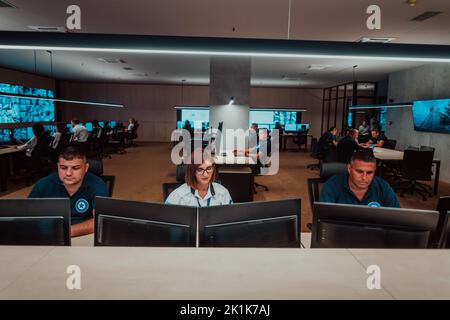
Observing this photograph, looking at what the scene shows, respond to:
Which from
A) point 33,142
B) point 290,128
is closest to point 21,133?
point 33,142

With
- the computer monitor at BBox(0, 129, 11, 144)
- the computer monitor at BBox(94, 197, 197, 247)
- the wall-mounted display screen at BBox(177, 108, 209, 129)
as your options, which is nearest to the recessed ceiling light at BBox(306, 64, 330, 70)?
the wall-mounted display screen at BBox(177, 108, 209, 129)

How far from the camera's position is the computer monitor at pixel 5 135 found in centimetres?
823

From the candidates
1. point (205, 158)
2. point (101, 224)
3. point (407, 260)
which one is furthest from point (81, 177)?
point (407, 260)

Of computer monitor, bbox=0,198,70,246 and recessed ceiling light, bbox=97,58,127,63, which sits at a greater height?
recessed ceiling light, bbox=97,58,127,63

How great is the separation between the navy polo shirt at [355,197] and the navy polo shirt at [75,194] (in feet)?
5.63

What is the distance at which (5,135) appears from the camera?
27.4ft

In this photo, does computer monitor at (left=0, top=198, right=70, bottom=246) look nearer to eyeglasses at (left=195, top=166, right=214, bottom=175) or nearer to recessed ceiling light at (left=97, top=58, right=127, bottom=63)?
eyeglasses at (left=195, top=166, right=214, bottom=175)

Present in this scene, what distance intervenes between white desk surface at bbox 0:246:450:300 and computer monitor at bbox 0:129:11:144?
7.99 metres

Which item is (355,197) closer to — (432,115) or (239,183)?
(239,183)

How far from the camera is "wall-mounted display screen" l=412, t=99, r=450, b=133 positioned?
7.83 metres

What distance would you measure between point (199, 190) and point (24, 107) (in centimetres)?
1211

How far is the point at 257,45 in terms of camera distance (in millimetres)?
1764

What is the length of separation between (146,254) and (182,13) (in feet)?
13.6

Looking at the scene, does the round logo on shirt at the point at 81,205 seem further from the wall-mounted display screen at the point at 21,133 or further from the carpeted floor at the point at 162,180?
the wall-mounted display screen at the point at 21,133
